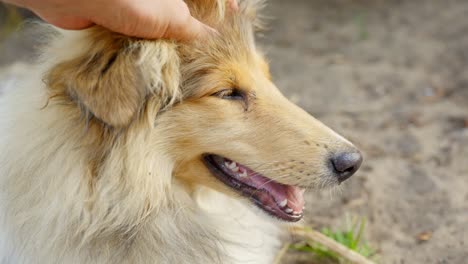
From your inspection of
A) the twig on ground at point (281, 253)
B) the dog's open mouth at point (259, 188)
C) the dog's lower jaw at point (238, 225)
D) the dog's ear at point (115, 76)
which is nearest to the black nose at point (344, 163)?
the dog's open mouth at point (259, 188)

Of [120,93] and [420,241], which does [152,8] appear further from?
[420,241]

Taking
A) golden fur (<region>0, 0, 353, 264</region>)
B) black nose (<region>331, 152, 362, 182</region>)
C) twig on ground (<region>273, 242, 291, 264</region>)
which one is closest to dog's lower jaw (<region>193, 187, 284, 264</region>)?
golden fur (<region>0, 0, 353, 264</region>)

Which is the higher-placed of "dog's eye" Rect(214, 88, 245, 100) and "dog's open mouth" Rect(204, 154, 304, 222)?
"dog's eye" Rect(214, 88, 245, 100)

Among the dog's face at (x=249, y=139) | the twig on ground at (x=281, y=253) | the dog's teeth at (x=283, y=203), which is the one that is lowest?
the twig on ground at (x=281, y=253)

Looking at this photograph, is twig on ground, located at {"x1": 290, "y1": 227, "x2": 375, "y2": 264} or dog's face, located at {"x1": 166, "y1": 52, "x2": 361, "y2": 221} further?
twig on ground, located at {"x1": 290, "y1": 227, "x2": 375, "y2": 264}

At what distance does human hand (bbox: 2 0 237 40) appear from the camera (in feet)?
7.52

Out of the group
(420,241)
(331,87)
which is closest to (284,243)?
A: (420,241)

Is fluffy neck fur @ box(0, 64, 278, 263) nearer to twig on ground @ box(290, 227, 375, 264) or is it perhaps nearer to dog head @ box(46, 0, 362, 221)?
dog head @ box(46, 0, 362, 221)

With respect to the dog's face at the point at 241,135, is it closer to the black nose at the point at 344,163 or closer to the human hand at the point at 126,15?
the black nose at the point at 344,163

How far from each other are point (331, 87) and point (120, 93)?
340cm

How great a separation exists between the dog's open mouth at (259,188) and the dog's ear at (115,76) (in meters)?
0.41

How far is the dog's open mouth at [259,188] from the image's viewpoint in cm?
270

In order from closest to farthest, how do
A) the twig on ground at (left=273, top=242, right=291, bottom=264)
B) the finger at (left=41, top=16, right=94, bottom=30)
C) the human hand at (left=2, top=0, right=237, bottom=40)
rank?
the human hand at (left=2, top=0, right=237, bottom=40)
the finger at (left=41, top=16, right=94, bottom=30)
the twig on ground at (left=273, top=242, right=291, bottom=264)

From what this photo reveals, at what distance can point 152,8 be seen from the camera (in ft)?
7.63
